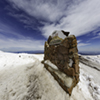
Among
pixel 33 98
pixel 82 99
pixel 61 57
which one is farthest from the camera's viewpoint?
pixel 61 57

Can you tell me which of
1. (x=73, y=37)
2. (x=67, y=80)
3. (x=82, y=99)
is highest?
(x=73, y=37)

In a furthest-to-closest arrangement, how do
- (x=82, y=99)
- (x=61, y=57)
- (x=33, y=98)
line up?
1. (x=61, y=57)
2. (x=82, y=99)
3. (x=33, y=98)

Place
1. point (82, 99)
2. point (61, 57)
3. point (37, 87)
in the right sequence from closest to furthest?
point (82, 99)
point (37, 87)
point (61, 57)

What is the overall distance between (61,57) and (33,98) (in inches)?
184

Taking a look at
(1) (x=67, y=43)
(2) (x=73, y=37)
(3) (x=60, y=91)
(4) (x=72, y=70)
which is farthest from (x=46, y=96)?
(2) (x=73, y=37)

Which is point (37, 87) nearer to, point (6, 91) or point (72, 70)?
point (6, 91)

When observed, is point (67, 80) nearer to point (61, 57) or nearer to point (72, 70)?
point (72, 70)

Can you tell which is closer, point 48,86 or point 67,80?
point 67,80

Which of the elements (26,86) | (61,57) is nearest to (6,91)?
(26,86)

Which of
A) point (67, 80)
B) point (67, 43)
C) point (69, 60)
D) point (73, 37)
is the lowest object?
point (67, 80)

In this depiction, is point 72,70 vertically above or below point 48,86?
above

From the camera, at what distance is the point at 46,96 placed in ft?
13.5

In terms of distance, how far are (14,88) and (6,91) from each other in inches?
24.8

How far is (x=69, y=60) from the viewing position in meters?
4.95
